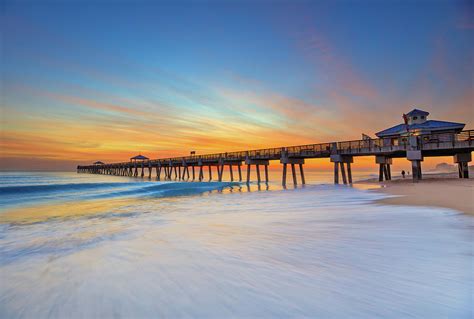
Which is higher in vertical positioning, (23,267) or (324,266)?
(324,266)

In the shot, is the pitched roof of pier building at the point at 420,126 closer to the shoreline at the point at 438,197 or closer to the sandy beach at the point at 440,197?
the shoreline at the point at 438,197

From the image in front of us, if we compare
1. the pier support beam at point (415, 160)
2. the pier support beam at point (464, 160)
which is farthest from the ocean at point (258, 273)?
the pier support beam at point (464, 160)

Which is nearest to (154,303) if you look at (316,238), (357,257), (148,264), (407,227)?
(148,264)

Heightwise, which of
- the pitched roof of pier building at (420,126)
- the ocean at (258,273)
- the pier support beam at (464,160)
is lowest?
the ocean at (258,273)

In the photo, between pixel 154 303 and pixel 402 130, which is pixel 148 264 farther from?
pixel 402 130

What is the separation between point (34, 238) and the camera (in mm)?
7098

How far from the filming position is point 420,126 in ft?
87.0

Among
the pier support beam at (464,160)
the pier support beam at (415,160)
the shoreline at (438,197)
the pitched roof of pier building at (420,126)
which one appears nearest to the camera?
the shoreline at (438,197)

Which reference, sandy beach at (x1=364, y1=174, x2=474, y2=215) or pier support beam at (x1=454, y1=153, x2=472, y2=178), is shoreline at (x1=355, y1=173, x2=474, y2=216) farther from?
pier support beam at (x1=454, y1=153, x2=472, y2=178)

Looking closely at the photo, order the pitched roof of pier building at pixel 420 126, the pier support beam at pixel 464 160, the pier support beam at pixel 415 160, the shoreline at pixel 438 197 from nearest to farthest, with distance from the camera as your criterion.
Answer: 1. the shoreline at pixel 438 197
2. the pier support beam at pixel 415 160
3. the pier support beam at pixel 464 160
4. the pitched roof of pier building at pixel 420 126

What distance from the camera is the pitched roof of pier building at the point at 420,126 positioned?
24862mm

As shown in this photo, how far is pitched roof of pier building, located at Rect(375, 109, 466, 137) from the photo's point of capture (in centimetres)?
2486

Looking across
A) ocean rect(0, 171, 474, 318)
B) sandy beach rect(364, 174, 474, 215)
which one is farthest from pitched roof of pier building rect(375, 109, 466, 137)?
ocean rect(0, 171, 474, 318)

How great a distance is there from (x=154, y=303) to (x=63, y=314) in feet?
3.51
